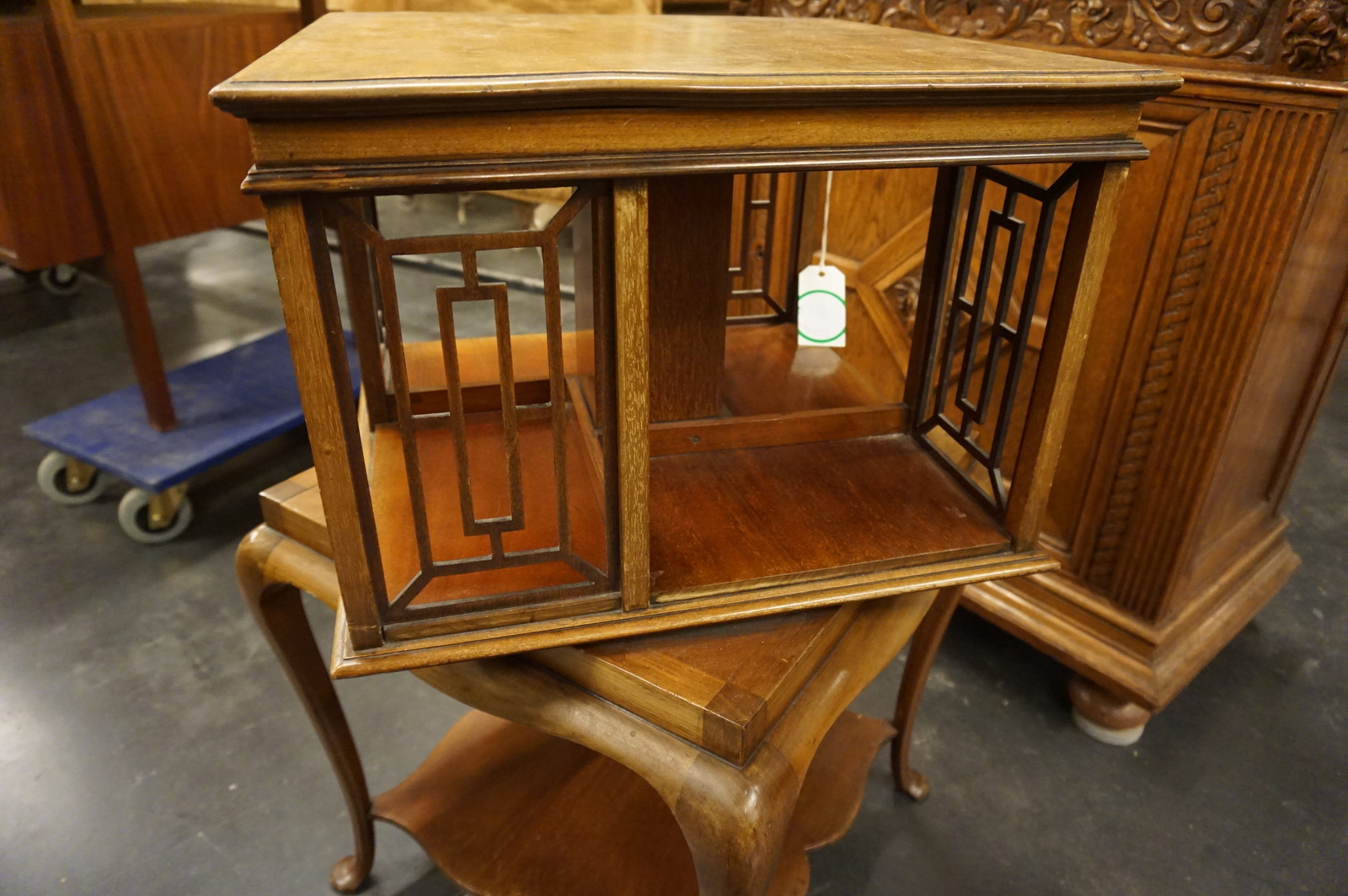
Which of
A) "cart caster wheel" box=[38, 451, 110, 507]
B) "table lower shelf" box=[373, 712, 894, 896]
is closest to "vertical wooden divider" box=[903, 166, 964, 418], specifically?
"table lower shelf" box=[373, 712, 894, 896]

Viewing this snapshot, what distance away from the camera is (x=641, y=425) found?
63 centimetres

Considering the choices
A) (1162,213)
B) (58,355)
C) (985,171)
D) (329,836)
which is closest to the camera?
(985,171)

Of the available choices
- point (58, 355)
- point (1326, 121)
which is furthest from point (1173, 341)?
point (58, 355)

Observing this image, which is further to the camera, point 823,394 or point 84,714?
point 84,714

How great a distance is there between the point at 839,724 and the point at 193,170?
1669 millimetres

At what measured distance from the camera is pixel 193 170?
6.07 ft

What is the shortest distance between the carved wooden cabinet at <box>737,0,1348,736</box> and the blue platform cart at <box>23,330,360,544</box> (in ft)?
4.31

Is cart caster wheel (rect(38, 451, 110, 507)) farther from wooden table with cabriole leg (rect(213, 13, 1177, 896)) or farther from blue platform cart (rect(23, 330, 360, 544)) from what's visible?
wooden table with cabriole leg (rect(213, 13, 1177, 896))

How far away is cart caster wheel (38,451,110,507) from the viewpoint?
1.97m

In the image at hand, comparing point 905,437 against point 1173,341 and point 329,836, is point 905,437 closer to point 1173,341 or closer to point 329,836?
point 1173,341

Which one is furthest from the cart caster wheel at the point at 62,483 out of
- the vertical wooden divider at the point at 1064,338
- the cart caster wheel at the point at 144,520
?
the vertical wooden divider at the point at 1064,338

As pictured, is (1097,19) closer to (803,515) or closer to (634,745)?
(803,515)

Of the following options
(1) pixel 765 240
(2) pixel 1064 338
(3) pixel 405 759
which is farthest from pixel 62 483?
(2) pixel 1064 338

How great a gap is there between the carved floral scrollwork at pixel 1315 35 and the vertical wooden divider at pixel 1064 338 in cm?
48
